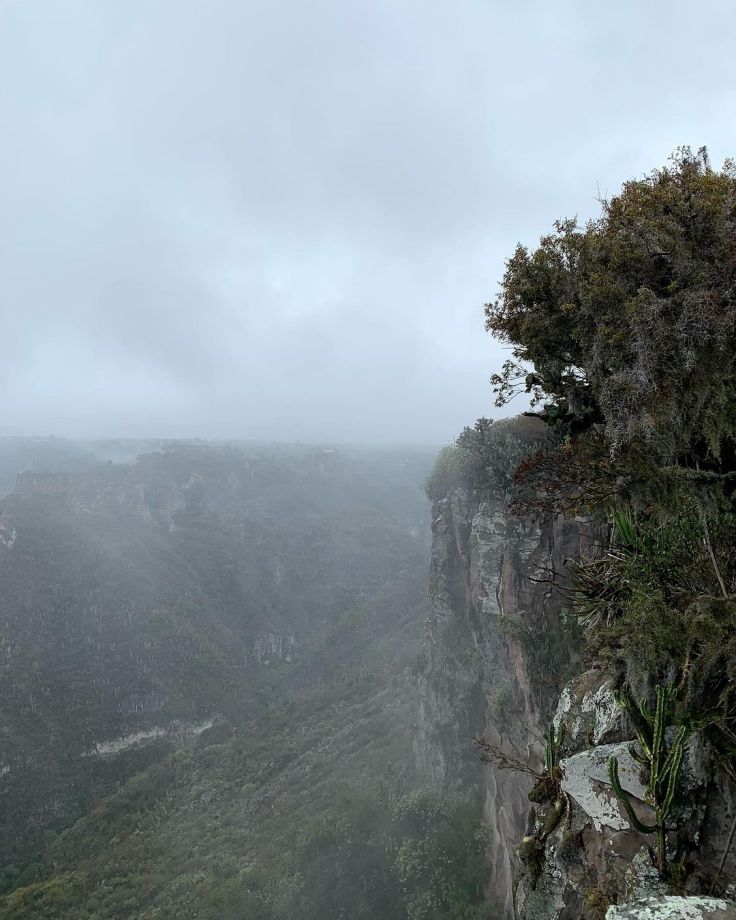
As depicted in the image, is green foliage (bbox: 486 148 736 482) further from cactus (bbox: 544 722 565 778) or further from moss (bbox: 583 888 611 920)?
moss (bbox: 583 888 611 920)

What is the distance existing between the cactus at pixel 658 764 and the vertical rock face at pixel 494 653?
5.32 meters

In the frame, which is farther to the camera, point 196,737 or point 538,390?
point 196,737

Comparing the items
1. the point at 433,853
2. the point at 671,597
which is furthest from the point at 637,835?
the point at 433,853

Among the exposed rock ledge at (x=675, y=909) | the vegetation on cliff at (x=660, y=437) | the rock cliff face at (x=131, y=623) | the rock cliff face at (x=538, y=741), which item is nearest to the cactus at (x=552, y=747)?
the rock cliff face at (x=538, y=741)

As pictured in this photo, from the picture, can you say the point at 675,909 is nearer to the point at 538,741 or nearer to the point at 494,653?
the point at 538,741

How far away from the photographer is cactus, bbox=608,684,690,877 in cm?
445

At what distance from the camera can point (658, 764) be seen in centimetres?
470

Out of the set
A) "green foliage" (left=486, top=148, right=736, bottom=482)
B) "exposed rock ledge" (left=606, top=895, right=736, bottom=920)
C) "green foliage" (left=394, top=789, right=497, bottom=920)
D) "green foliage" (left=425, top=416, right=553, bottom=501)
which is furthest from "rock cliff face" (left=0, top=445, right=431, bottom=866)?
"green foliage" (left=486, top=148, right=736, bottom=482)

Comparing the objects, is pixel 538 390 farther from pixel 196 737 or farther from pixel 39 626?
pixel 39 626

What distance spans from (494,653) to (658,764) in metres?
24.7

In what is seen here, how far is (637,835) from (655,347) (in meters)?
5.42

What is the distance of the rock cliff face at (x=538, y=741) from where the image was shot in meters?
4.60

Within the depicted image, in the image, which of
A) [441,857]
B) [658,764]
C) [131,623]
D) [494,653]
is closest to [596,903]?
[658,764]

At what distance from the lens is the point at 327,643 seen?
129 m
